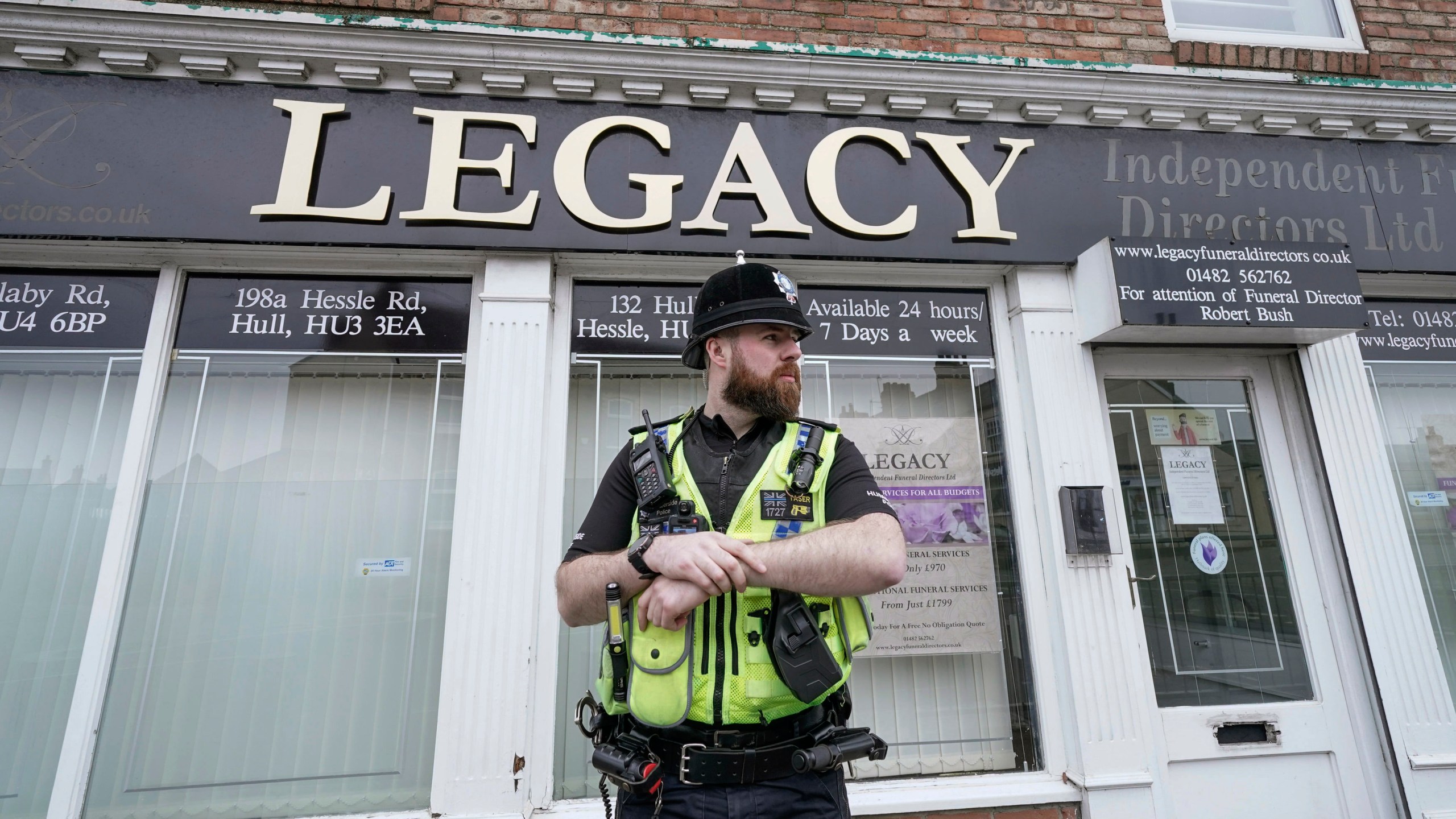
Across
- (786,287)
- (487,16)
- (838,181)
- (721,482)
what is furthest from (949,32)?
(721,482)

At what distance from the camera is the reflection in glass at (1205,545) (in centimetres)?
332

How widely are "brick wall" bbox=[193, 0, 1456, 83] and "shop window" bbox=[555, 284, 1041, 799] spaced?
144 cm

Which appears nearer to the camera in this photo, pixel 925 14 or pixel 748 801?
pixel 748 801

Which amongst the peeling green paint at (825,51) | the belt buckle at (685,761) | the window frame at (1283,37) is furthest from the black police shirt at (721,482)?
the window frame at (1283,37)

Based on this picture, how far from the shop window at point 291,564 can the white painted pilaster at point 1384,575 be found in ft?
14.7

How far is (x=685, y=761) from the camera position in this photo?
1.45m

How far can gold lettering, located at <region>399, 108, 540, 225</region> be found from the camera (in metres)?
3.21

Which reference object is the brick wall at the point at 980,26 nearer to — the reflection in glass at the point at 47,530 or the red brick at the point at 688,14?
the red brick at the point at 688,14

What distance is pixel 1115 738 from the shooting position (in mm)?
3041

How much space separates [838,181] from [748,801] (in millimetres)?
2941

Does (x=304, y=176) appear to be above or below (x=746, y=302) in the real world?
above

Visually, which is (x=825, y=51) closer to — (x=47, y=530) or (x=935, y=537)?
(x=935, y=537)

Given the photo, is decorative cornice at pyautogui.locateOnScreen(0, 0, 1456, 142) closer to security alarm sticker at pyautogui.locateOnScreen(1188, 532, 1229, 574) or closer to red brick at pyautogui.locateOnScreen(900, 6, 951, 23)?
red brick at pyautogui.locateOnScreen(900, 6, 951, 23)

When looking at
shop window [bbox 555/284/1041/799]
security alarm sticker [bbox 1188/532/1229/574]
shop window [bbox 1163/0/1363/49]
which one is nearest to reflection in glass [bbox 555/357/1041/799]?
shop window [bbox 555/284/1041/799]
